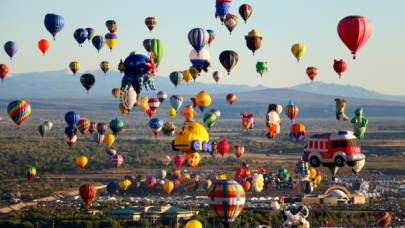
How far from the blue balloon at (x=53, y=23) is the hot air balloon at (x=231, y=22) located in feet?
62.7

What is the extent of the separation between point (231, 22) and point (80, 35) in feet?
69.0

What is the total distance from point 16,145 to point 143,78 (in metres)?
129

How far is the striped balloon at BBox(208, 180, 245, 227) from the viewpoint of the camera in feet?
172

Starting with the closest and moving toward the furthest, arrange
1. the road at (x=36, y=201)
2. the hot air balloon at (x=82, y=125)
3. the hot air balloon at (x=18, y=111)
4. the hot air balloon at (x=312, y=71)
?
the hot air balloon at (x=18, y=111)
the road at (x=36, y=201)
the hot air balloon at (x=312, y=71)
the hot air balloon at (x=82, y=125)

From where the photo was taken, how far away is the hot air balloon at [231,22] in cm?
6949

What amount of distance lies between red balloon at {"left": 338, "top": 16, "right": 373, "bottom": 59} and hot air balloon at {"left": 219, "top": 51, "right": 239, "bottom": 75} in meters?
16.8

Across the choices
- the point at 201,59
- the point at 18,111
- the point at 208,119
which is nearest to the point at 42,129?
the point at 18,111

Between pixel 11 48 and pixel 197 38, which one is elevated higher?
pixel 11 48

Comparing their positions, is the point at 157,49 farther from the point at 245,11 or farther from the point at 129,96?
the point at 245,11

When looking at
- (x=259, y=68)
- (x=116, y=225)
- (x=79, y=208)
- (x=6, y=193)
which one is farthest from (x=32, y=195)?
(x=259, y=68)

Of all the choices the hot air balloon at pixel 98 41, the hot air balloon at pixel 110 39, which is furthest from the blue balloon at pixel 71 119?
the hot air balloon at pixel 110 39

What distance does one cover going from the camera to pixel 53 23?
76.0m

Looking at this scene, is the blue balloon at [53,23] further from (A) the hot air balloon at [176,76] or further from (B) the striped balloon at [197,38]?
(B) the striped balloon at [197,38]

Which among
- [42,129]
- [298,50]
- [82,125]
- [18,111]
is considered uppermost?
[298,50]
